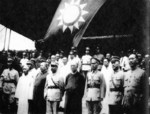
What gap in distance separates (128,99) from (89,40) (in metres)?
4.56

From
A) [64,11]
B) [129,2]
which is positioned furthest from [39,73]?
[129,2]

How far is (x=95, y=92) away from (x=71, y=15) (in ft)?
5.90

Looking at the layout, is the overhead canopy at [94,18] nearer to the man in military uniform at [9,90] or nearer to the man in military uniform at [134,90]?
the man in military uniform at [134,90]

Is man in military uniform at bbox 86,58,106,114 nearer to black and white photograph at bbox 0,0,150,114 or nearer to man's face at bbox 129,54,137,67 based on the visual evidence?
black and white photograph at bbox 0,0,150,114

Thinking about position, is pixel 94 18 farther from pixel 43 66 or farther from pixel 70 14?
pixel 43 66

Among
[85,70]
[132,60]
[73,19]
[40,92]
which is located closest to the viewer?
[132,60]

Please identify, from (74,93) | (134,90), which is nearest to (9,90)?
(74,93)

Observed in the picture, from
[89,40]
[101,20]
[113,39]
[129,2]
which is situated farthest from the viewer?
[89,40]

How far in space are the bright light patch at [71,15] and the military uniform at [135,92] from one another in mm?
1755

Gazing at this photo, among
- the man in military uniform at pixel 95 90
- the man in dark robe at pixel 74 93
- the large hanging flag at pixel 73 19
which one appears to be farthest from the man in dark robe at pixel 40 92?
the man in military uniform at pixel 95 90

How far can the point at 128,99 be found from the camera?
4637 mm

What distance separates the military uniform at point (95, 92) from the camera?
16.7 feet

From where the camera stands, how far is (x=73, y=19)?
6.02 m

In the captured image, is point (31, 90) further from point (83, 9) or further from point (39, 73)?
point (83, 9)
